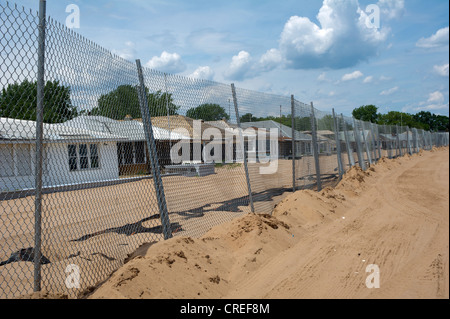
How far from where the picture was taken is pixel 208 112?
6.48 m

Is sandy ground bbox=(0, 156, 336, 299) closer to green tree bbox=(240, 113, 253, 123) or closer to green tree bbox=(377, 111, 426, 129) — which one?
green tree bbox=(240, 113, 253, 123)

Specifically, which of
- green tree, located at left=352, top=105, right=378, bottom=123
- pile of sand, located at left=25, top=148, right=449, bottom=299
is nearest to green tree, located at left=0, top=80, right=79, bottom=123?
pile of sand, located at left=25, top=148, right=449, bottom=299

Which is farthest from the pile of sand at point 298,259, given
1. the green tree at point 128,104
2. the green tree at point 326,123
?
the green tree at point 326,123

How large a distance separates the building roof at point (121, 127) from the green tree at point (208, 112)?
497 mm

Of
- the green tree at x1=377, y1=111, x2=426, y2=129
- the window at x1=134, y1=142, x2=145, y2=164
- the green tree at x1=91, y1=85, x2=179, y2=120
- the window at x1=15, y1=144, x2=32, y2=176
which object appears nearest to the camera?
the green tree at x1=91, y1=85, x2=179, y2=120

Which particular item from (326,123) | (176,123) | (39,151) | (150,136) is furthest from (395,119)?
(39,151)

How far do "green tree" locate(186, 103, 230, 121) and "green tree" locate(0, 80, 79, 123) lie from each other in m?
2.27

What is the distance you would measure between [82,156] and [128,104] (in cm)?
91

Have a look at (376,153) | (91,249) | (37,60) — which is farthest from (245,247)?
(376,153)

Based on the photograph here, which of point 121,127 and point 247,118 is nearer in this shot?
point 121,127

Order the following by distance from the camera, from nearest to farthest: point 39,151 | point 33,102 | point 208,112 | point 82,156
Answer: point 39,151 < point 33,102 < point 82,156 < point 208,112

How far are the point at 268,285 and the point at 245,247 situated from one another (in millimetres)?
1185

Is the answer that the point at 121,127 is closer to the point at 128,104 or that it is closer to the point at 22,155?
the point at 128,104

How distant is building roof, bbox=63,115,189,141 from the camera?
4289mm
